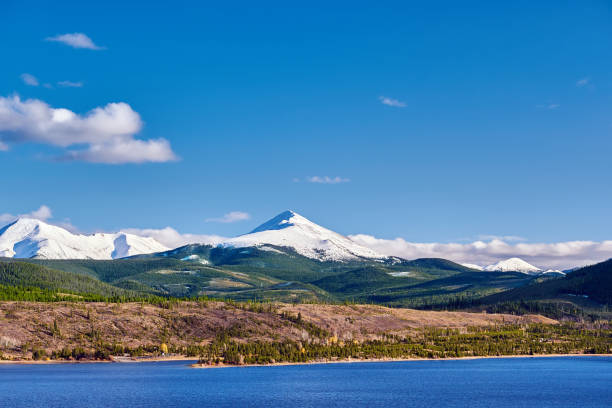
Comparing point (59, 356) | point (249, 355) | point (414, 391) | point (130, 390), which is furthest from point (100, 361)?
point (414, 391)

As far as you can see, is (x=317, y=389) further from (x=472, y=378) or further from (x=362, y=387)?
(x=472, y=378)

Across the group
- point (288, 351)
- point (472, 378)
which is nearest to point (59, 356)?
point (288, 351)

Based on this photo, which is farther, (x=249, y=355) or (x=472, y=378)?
(x=249, y=355)

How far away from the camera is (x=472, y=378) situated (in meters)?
147

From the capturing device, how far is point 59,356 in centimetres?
19188

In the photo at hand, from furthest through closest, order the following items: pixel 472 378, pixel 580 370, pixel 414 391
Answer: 1. pixel 580 370
2. pixel 472 378
3. pixel 414 391

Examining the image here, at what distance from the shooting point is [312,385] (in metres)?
134

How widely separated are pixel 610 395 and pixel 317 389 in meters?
44.9

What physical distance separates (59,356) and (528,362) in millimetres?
111390

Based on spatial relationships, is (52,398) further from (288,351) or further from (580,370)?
(580,370)

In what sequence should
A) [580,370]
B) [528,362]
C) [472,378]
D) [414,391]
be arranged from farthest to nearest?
[528,362]
[580,370]
[472,378]
[414,391]

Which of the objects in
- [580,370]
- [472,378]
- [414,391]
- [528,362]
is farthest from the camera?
[528,362]

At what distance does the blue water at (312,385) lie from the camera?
113062mm

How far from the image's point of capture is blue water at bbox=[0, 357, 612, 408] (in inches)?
4451
